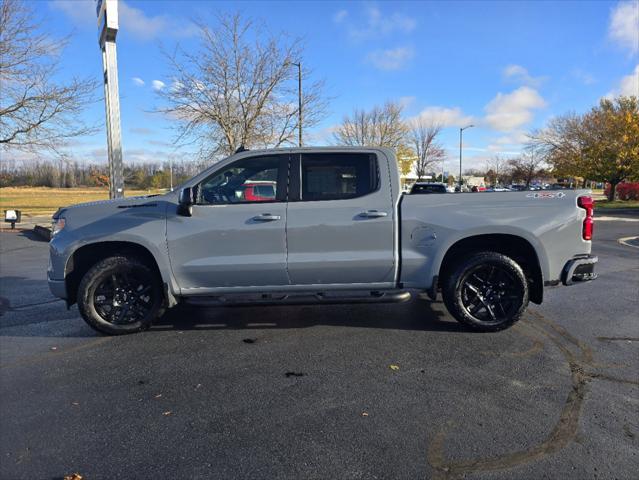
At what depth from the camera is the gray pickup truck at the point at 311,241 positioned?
14.6ft

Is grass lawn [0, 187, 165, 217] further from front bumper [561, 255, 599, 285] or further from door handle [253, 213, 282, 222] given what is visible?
front bumper [561, 255, 599, 285]

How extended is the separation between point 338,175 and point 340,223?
0.56 metres

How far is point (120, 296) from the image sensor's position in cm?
465

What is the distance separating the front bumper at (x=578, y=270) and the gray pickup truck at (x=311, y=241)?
12mm

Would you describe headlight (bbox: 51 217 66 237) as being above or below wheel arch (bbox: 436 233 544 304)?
above

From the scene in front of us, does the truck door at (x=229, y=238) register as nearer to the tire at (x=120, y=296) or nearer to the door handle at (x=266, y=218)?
the door handle at (x=266, y=218)

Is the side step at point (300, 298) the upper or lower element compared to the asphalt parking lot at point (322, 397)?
upper

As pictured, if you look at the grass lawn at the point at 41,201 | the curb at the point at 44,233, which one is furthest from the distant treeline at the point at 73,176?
the curb at the point at 44,233

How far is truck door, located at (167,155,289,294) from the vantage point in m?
4.43

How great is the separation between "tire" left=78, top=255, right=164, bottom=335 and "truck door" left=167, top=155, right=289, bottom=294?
38cm

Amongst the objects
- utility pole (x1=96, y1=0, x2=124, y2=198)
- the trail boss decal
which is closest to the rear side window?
the trail boss decal

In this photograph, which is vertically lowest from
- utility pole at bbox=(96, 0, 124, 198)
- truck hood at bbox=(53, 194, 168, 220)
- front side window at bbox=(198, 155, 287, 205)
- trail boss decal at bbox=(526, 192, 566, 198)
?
truck hood at bbox=(53, 194, 168, 220)

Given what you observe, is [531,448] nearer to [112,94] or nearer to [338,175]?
[338,175]

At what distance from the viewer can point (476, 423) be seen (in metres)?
2.90
